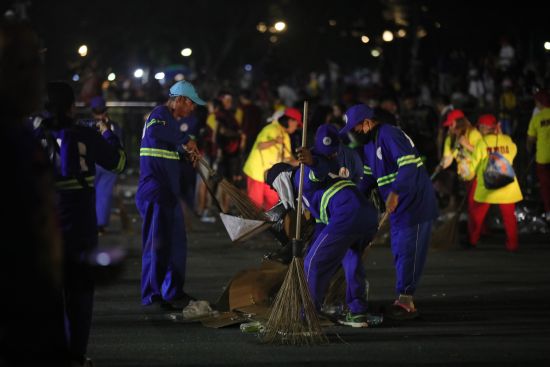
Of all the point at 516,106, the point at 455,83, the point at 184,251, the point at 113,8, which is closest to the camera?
the point at 184,251

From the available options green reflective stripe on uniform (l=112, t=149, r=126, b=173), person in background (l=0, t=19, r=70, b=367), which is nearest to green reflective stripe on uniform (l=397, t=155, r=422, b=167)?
green reflective stripe on uniform (l=112, t=149, r=126, b=173)

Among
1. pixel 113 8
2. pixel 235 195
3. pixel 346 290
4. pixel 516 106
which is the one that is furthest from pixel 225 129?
pixel 113 8

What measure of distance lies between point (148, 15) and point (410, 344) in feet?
152

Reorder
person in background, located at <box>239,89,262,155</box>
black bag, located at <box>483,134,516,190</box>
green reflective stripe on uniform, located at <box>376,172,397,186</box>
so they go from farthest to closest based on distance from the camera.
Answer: person in background, located at <box>239,89,262,155</box>
black bag, located at <box>483,134,516,190</box>
green reflective stripe on uniform, located at <box>376,172,397,186</box>

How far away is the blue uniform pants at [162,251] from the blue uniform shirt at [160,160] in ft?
0.35

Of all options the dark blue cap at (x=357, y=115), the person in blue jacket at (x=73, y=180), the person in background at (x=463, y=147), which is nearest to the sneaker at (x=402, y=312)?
the dark blue cap at (x=357, y=115)

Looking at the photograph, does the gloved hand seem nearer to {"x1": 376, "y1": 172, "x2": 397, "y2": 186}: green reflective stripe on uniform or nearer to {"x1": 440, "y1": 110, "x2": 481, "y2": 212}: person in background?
{"x1": 376, "y1": 172, "x2": 397, "y2": 186}: green reflective stripe on uniform

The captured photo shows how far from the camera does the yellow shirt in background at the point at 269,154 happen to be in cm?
1592

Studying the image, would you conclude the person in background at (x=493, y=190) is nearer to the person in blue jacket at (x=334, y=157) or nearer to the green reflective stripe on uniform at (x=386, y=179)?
the green reflective stripe on uniform at (x=386, y=179)

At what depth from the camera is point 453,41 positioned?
31.6 m

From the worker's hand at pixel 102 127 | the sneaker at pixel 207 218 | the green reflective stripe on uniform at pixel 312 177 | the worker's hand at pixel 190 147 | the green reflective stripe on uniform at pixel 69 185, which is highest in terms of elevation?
the worker's hand at pixel 102 127

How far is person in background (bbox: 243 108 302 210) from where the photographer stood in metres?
15.8

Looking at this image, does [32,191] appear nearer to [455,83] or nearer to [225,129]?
[225,129]

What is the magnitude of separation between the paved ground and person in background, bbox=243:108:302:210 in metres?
2.77
